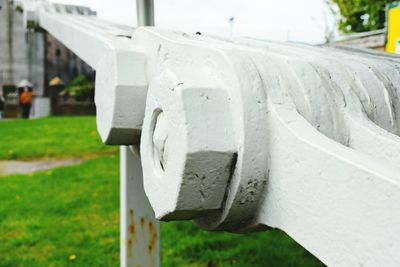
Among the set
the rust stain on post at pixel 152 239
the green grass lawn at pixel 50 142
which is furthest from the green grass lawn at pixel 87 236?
the green grass lawn at pixel 50 142

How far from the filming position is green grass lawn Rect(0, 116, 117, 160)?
644cm

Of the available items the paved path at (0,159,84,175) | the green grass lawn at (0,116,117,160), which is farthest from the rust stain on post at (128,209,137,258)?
the green grass lawn at (0,116,117,160)

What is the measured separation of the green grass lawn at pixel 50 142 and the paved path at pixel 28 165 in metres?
0.36

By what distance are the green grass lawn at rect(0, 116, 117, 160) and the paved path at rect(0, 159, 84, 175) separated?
1.18 ft

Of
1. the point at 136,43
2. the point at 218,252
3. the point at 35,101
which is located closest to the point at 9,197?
the point at 218,252

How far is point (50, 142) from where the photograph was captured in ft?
23.7

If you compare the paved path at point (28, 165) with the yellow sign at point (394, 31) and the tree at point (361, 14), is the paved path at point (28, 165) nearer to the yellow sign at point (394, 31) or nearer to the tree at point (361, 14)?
the yellow sign at point (394, 31)

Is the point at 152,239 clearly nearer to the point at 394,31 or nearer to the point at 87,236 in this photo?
the point at 394,31

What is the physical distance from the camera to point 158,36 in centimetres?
90

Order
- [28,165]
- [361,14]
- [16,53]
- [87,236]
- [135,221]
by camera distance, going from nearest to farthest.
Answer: [135,221] → [87,236] → [28,165] → [361,14] → [16,53]

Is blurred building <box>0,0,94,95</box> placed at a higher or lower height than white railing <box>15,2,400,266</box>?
lower

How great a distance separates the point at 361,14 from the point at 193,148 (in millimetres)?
8921

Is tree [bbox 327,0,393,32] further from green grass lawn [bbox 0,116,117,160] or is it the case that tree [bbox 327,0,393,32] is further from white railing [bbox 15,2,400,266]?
white railing [bbox 15,2,400,266]

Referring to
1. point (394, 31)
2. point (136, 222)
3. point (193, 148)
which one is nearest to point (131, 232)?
point (136, 222)
